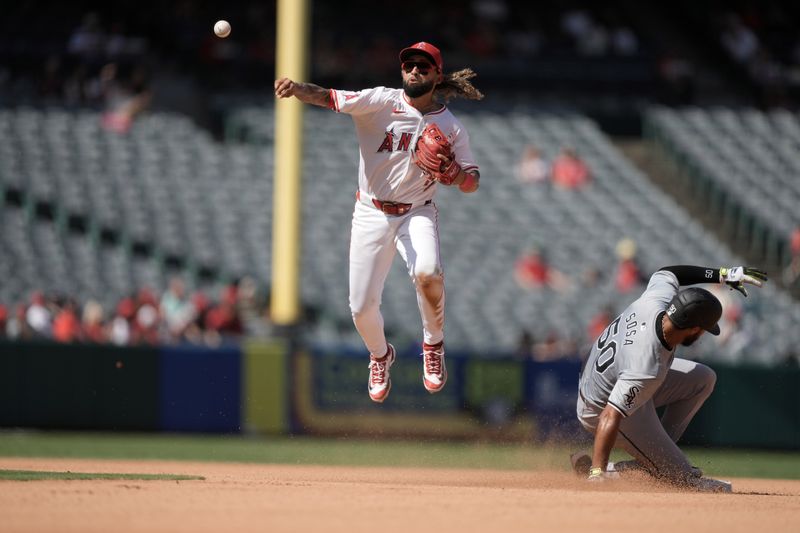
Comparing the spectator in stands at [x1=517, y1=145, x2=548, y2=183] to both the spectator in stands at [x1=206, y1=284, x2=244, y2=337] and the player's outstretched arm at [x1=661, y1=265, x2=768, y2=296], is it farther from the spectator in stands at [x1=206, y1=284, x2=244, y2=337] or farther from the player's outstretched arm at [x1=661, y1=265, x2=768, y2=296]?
the player's outstretched arm at [x1=661, y1=265, x2=768, y2=296]

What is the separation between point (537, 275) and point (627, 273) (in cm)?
116

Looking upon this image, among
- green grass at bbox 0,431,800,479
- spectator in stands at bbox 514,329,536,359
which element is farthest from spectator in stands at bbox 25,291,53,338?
spectator in stands at bbox 514,329,536,359

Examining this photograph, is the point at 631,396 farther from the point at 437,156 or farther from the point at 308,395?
the point at 308,395

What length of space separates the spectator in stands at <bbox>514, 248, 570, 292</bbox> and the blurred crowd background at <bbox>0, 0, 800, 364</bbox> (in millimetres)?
19

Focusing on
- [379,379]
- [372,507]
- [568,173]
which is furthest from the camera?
[568,173]

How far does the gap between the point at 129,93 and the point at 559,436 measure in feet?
37.3

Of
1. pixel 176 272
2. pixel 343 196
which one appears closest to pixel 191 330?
pixel 176 272

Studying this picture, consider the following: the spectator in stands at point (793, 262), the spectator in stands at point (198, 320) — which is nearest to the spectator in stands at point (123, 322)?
the spectator in stands at point (198, 320)

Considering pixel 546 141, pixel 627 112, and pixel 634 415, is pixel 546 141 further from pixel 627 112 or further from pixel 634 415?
pixel 634 415

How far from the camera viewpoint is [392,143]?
29.3 feet

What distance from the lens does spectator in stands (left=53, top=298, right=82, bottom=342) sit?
15000 mm

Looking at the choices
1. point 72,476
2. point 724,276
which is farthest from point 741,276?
point 72,476

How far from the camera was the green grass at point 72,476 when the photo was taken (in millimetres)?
8656

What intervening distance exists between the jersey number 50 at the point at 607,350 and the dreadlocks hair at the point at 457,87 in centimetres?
179
